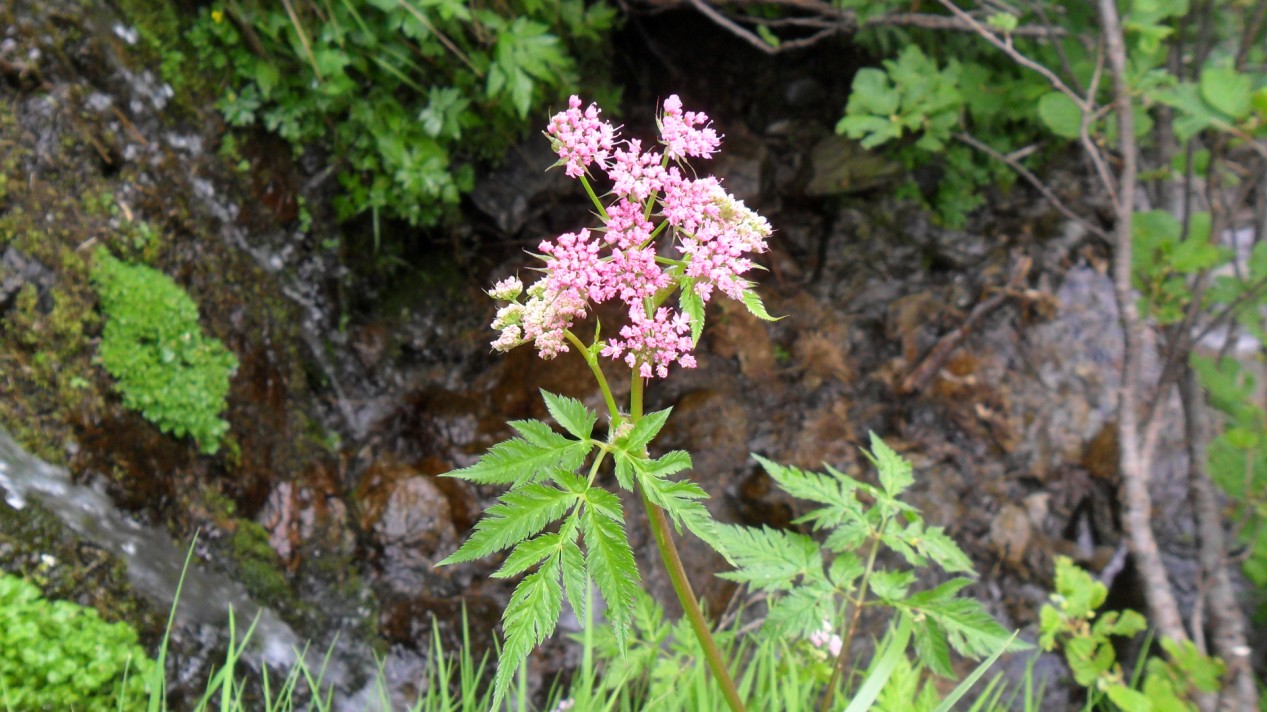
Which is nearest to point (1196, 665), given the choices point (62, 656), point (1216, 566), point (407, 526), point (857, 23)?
A: point (1216, 566)

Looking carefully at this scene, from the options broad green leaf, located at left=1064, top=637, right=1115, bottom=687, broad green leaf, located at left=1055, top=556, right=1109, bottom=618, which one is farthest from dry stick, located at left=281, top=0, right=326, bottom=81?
broad green leaf, located at left=1064, top=637, right=1115, bottom=687

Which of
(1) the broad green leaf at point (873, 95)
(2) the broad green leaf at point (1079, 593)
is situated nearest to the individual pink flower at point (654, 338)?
(2) the broad green leaf at point (1079, 593)

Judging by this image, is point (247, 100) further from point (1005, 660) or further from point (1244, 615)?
point (1244, 615)

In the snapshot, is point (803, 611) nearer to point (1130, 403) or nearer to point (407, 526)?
point (1130, 403)

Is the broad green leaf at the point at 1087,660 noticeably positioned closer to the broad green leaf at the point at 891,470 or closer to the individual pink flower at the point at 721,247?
the broad green leaf at the point at 891,470

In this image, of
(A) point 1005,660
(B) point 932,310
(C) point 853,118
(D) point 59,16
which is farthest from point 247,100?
(A) point 1005,660

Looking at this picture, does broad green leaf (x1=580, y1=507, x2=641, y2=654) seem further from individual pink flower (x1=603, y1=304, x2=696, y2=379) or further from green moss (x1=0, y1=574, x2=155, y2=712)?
green moss (x1=0, y1=574, x2=155, y2=712)

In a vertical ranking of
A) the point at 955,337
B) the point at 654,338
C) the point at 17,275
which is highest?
the point at 955,337
